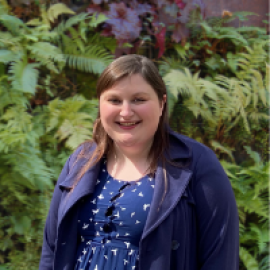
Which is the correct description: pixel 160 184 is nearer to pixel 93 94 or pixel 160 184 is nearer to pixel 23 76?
pixel 23 76

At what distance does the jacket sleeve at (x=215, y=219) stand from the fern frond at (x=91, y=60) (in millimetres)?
2180

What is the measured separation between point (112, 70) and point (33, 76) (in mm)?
1769

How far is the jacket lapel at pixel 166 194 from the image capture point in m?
1.55

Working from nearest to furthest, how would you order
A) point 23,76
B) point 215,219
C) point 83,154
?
point 215,219 → point 83,154 → point 23,76

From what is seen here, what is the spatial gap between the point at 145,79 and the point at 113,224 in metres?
0.76

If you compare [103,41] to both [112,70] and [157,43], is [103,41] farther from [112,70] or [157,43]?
[112,70]

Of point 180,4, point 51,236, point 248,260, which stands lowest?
point 248,260

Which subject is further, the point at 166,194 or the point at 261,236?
the point at 261,236

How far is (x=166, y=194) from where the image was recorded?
163 cm

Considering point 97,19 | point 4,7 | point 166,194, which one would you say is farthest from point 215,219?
point 4,7

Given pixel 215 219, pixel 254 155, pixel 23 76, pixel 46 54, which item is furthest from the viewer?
pixel 254 155

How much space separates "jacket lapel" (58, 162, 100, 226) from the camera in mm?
1744

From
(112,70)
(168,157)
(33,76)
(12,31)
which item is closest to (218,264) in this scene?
(168,157)

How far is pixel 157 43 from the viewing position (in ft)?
12.0
